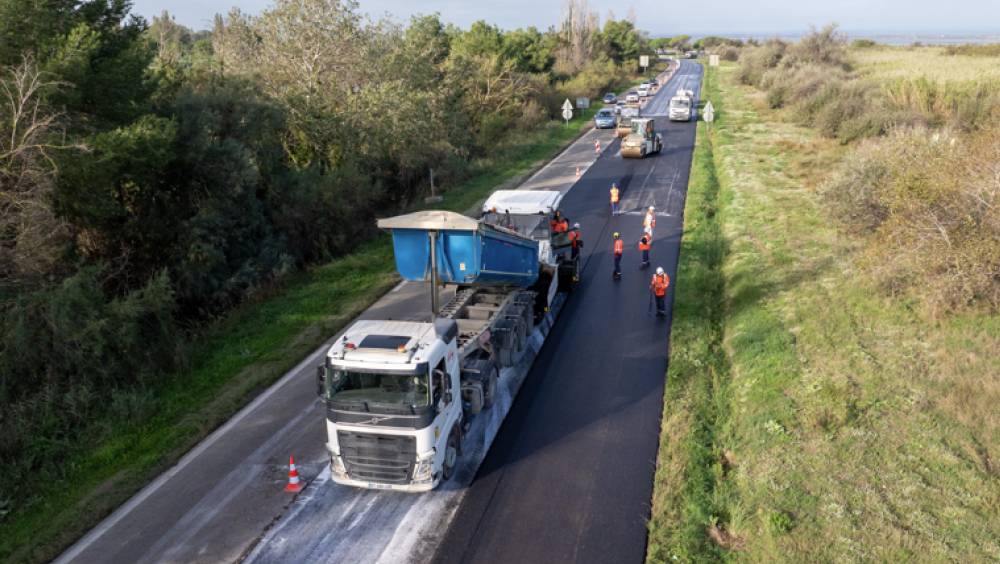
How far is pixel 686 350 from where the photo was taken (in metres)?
15.6

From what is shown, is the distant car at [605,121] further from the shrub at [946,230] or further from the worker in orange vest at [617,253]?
the shrub at [946,230]

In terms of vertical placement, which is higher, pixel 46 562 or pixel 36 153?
pixel 36 153

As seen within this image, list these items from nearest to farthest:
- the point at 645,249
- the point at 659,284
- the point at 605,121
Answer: the point at 659,284 → the point at 645,249 → the point at 605,121

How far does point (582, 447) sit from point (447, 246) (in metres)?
4.80

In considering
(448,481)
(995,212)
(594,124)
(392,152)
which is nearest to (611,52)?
(594,124)

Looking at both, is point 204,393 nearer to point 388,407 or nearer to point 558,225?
point 388,407

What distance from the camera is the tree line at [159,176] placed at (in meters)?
13.3

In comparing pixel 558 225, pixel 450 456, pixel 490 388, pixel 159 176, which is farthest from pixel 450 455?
pixel 159 176

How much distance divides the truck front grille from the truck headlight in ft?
0.27

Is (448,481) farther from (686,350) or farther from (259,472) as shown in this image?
(686,350)

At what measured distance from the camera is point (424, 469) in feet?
32.7

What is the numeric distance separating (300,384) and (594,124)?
47441 millimetres

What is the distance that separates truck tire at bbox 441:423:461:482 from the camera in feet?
35.0

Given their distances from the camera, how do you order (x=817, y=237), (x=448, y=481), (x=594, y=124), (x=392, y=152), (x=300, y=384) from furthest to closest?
(x=594, y=124) → (x=392, y=152) → (x=817, y=237) → (x=300, y=384) → (x=448, y=481)
